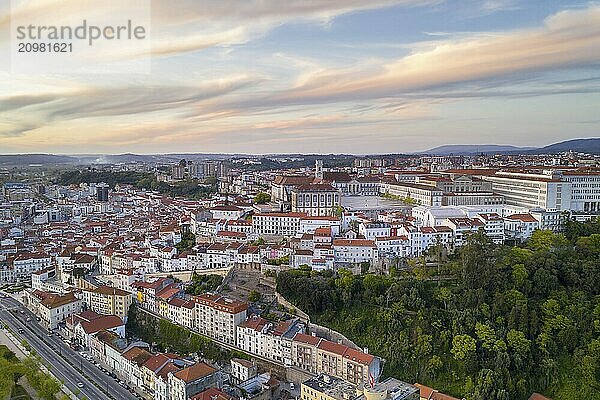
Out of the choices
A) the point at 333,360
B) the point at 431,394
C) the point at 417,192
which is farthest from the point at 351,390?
the point at 417,192

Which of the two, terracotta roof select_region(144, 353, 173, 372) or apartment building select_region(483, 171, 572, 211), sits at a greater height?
apartment building select_region(483, 171, 572, 211)

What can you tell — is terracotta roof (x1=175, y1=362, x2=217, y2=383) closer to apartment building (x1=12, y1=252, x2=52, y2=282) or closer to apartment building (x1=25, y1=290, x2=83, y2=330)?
apartment building (x1=25, y1=290, x2=83, y2=330)

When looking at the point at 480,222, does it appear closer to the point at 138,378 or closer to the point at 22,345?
the point at 138,378

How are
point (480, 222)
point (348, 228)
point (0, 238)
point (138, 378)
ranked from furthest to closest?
point (0, 238)
point (348, 228)
point (480, 222)
point (138, 378)

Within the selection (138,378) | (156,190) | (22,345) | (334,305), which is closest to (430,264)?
(334,305)

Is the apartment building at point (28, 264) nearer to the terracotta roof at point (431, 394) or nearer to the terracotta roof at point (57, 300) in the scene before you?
the terracotta roof at point (57, 300)

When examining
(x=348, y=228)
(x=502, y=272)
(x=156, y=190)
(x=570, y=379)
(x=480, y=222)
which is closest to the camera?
(x=570, y=379)

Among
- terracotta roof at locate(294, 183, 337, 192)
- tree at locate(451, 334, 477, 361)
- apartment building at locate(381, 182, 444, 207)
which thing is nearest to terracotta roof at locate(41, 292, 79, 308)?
terracotta roof at locate(294, 183, 337, 192)
